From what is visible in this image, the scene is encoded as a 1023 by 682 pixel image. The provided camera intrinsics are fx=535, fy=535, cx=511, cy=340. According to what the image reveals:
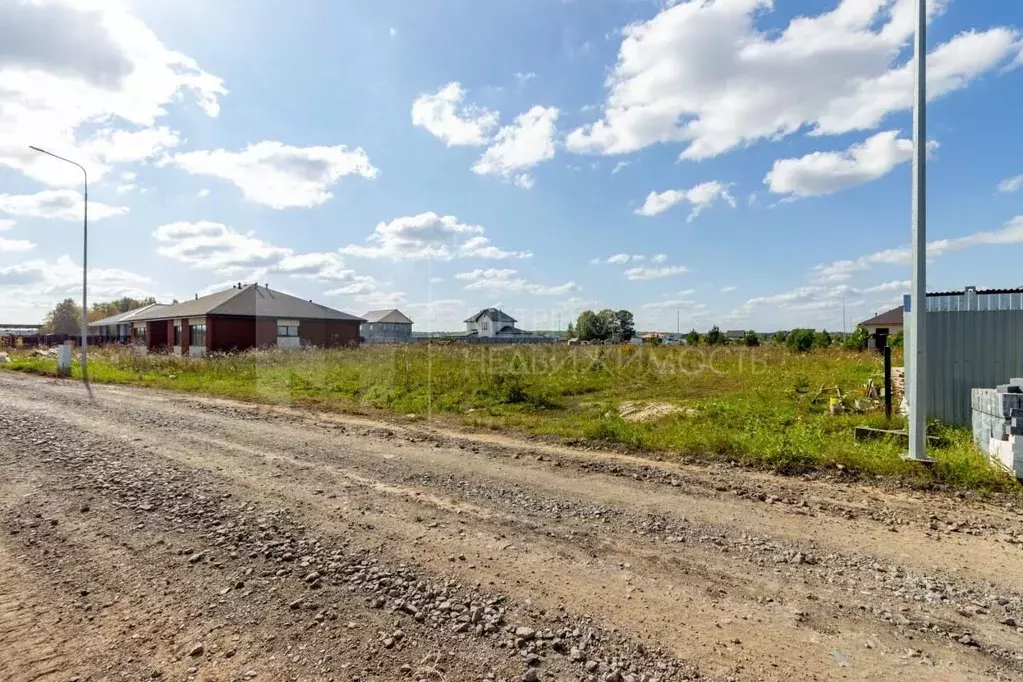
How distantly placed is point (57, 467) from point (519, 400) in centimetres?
809

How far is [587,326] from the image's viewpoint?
73.6 meters

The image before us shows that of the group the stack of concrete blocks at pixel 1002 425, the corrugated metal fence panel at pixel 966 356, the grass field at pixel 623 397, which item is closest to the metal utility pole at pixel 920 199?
the stack of concrete blocks at pixel 1002 425

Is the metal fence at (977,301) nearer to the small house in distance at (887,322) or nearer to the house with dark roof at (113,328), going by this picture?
the small house in distance at (887,322)

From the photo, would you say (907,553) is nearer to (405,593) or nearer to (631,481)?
(631,481)

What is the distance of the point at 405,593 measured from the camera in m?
3.31

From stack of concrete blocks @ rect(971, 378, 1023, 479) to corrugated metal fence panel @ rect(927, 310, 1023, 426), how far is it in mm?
1377

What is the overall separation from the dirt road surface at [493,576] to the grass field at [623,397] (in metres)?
0.99

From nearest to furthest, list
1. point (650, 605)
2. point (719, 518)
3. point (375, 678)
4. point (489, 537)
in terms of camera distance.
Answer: point (375, 678) → point (650, 605) → point (489, 537) → point (719, 518)

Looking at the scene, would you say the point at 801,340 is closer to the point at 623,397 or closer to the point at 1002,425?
the point at 623,397

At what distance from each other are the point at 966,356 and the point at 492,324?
7343cm

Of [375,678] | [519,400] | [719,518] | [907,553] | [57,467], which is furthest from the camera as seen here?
[519,400]

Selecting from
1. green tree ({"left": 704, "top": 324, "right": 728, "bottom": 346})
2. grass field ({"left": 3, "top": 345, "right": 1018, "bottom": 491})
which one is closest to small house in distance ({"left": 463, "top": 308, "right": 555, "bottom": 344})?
green tree ({"left": 704, "top": 324, "right": 728, "bottom": 346})

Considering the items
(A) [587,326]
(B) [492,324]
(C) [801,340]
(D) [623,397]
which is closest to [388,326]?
(B) [492,324]

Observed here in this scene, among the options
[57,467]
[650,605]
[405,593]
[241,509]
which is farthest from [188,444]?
[650,605]
